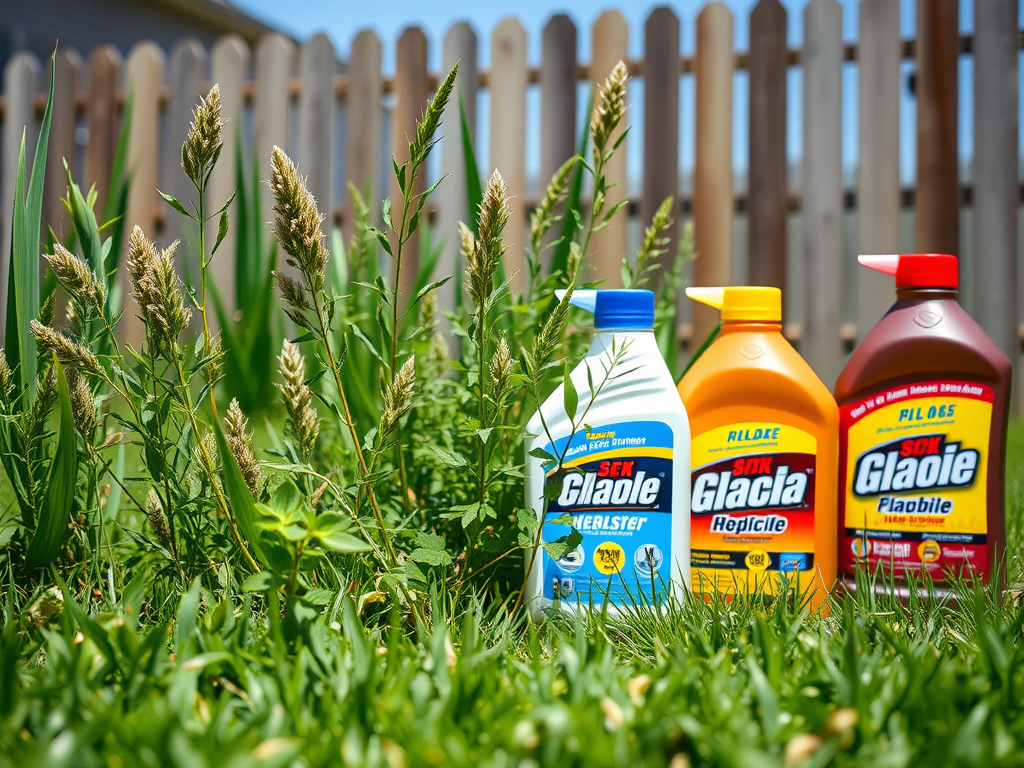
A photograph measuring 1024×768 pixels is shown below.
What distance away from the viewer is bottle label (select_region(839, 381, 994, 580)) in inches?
43.7

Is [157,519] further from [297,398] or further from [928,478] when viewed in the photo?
[928,478]

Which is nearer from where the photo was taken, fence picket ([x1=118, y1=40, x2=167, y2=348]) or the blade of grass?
the blade of grass

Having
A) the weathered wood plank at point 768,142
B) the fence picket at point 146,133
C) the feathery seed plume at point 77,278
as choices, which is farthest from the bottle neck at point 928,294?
the fence picket at point 146,133

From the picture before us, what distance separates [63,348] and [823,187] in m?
3.20

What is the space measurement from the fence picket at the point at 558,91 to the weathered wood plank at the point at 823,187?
970mm

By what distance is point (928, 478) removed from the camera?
1.12 m

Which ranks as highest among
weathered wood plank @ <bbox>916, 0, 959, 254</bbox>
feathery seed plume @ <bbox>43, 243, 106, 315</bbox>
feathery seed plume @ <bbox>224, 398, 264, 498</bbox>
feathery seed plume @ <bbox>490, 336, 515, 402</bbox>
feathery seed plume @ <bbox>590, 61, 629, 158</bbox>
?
weathered wood plank @ <bbox>916, 0, 959, 254</bbox>

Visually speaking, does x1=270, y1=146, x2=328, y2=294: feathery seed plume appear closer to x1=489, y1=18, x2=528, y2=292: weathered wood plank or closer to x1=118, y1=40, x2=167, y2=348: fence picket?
x1=489, y1=18, x2=528, y2=292: weathered wood plank

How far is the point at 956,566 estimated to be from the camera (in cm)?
111

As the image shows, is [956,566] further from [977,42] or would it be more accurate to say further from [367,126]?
[367,126]

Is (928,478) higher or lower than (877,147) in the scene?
lower

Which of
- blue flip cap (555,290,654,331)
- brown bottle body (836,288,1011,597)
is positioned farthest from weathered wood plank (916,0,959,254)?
blue flip cap (555,290,654,331)

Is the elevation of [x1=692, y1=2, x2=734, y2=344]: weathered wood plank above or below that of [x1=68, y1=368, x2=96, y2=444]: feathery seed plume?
above

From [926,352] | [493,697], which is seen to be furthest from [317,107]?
[493,697]
